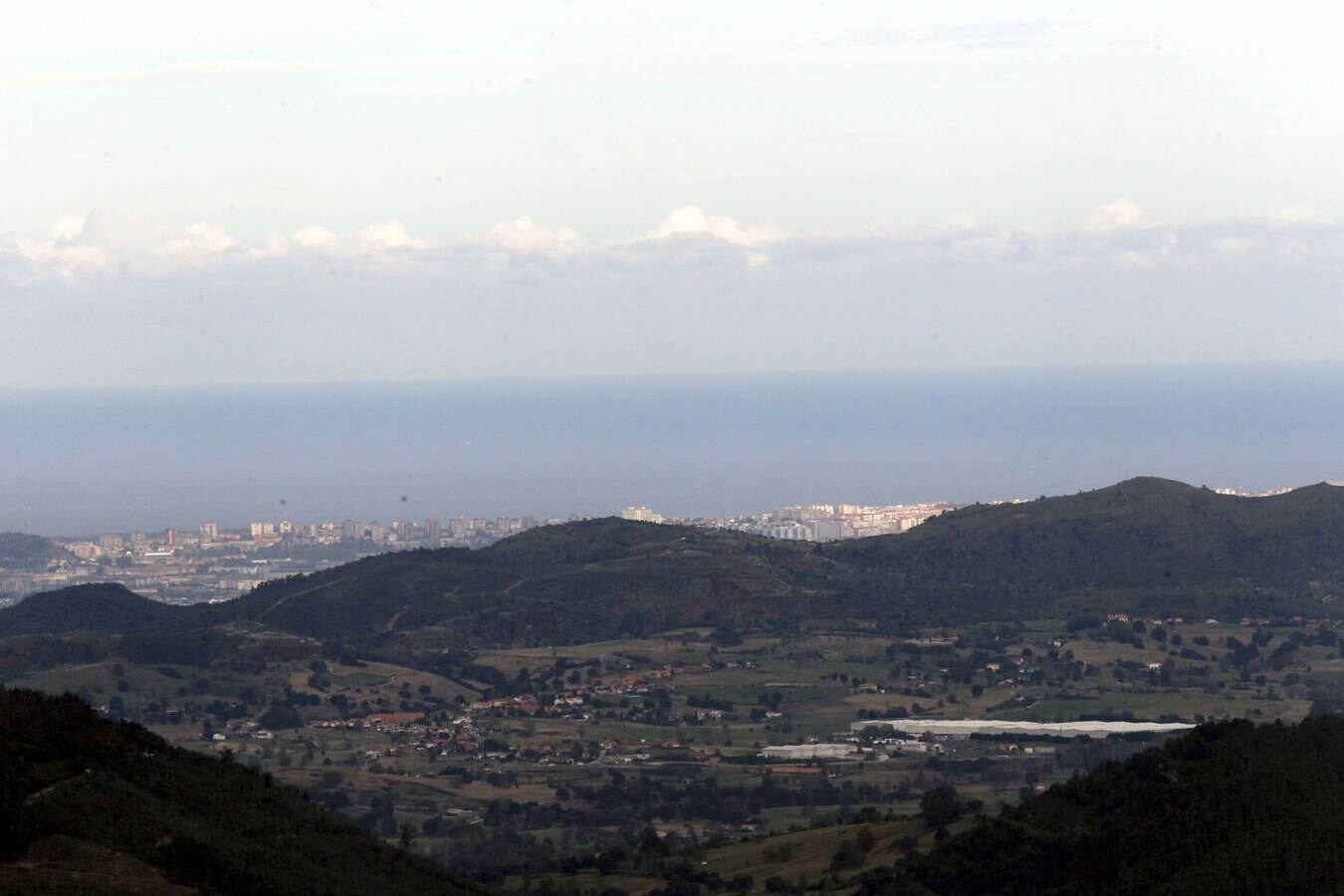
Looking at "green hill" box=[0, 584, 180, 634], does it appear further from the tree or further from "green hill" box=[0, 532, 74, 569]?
the tree

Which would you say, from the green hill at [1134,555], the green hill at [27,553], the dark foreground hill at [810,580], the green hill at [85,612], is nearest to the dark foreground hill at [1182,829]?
the dark foreground hill at [810,580]

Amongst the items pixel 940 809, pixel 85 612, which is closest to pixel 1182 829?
pixel 940 809

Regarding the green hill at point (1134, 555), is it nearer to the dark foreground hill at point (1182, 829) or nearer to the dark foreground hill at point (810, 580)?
the dark foreground hill at point (810, 580)

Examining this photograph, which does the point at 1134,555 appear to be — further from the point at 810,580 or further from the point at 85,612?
the point at 85,612

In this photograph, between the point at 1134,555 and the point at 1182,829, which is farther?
the point at 1134,555

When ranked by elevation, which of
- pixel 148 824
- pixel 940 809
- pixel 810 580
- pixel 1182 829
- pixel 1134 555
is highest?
pixel 1134 555
